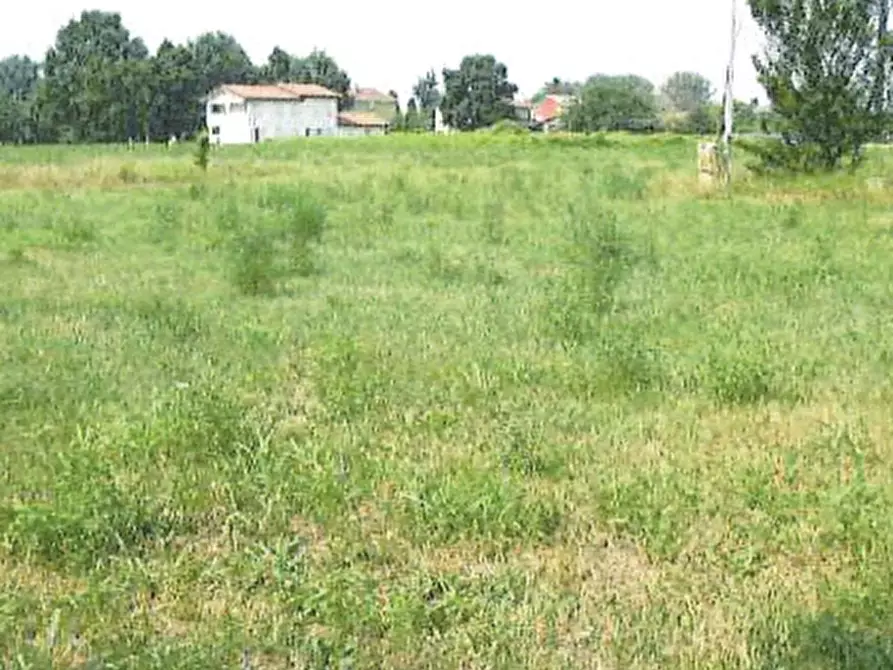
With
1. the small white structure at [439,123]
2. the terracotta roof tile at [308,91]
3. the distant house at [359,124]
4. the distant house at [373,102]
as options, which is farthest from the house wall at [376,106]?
the terracotta roof tile at [308,91]

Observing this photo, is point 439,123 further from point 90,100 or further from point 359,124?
point 90,100

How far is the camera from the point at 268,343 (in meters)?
8.00

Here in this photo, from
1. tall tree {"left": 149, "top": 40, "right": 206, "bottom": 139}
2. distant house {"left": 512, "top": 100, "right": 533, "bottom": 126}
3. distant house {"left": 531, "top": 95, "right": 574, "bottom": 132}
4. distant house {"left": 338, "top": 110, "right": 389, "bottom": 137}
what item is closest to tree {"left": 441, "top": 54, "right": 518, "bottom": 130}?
distant house {"left": 531, "top": 95, "right": 574, "bottom": 132}

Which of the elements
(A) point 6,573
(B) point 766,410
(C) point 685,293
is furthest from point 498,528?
(C) point 685,293

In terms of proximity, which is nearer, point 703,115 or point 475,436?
point 475,436

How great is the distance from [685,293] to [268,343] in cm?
389

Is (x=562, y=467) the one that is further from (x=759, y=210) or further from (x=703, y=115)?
(x=703, y=115)

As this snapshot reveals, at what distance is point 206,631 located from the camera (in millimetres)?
3688

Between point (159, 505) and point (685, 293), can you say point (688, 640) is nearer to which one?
point (159, 505)

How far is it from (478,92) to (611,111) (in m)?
11.8

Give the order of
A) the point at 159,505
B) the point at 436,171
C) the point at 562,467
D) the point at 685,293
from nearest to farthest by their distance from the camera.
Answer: the point at 159,505 < the point at 562,467 < the point at 685,293 < the point at 436,171

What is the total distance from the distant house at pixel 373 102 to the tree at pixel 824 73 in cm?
9103

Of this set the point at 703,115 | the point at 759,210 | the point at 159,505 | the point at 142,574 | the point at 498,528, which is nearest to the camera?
the point at 142,574

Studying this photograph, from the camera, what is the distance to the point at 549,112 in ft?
317
